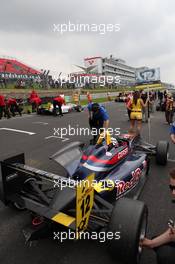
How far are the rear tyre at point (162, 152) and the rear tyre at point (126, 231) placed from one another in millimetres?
3072

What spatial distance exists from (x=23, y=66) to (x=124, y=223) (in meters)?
54.6

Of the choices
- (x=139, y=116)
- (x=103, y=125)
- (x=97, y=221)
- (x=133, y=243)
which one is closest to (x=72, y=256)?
(x=97, y=221)

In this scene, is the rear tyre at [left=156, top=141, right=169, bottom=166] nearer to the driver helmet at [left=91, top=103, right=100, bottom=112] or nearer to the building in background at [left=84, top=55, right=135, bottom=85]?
the driver helmet at [left=91, top=103, right=100, bottom=112]

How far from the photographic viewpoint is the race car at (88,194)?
2.30 metres

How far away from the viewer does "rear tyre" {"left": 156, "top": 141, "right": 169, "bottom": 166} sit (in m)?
5.25

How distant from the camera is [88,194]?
2.46 metres

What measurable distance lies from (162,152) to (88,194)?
129 inches

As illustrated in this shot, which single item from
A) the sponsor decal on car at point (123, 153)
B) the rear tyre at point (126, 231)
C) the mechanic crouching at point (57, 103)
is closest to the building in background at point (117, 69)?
the mechanic crouching at point (57, 103)

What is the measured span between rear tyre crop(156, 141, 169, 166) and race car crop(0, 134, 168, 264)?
3.43ft

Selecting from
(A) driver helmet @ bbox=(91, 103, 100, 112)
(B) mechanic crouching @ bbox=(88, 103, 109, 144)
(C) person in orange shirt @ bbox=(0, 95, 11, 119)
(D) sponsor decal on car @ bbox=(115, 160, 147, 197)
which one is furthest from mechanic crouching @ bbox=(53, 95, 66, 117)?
(D) sponsor decal on car @ bbox=(115, 160, 147, 197)

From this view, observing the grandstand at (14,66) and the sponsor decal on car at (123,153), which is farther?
the grandstand at (14,66)

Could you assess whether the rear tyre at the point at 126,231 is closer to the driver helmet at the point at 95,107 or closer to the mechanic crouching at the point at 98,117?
the mechanic crouching at the point at 98,117

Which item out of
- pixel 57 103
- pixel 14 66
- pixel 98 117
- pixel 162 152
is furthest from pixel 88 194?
pixel 14 66

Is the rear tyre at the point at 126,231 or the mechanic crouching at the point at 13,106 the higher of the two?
the mechanic crouching at the point at 13,106
